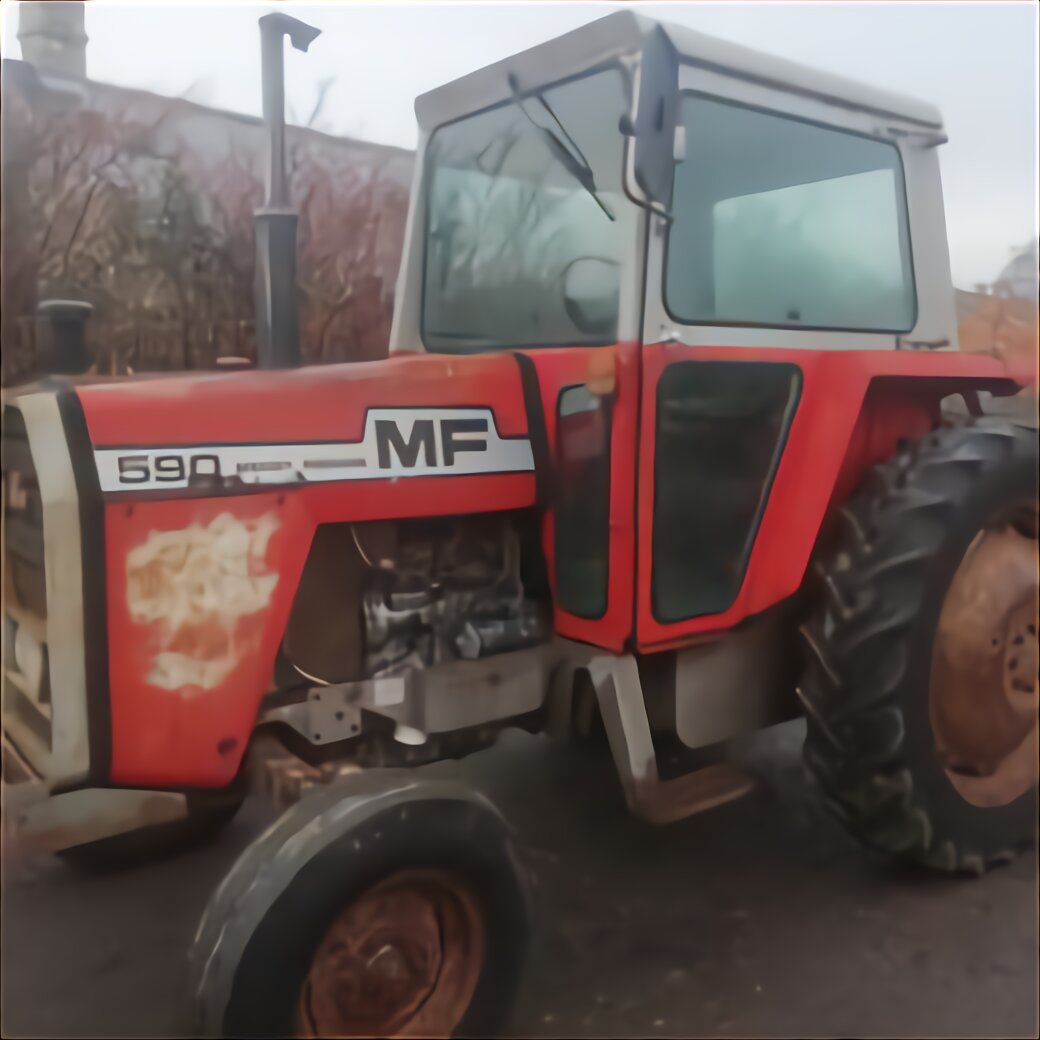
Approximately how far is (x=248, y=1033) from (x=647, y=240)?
35.8 inches

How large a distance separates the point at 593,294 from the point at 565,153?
0.53ft

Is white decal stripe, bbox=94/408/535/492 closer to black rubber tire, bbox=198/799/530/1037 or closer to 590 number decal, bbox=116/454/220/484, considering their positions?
590 number decal, bbox=116/454/220/484

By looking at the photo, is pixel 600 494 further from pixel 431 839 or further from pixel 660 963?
pixel 660 963

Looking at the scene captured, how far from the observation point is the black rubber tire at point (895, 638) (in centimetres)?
118

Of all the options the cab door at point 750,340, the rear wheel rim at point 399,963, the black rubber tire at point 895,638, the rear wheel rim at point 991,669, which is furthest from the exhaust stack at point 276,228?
the rear wheel rim at point 991,669

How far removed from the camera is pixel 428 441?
1.01 m

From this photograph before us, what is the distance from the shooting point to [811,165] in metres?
1.19

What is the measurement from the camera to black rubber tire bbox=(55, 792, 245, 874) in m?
0.95

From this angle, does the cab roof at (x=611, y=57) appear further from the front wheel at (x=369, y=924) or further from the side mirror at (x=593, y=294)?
the front wheel at (x=369, y=924)

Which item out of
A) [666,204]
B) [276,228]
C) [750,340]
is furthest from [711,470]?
[276,228]

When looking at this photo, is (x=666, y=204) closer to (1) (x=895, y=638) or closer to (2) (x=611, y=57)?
(2) (x=611, y=57)

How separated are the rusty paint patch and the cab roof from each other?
544 mm

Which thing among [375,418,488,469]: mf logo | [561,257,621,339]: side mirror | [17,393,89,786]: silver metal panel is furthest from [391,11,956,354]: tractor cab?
[17,393,89,786]: silver metal panel

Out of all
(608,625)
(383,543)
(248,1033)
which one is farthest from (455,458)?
(248,1033)
